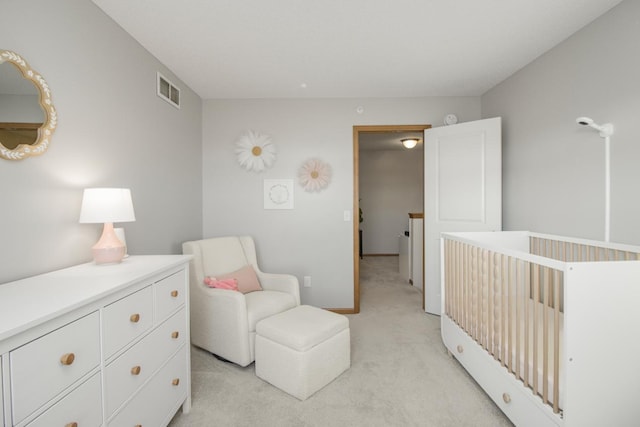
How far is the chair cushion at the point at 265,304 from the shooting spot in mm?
2059

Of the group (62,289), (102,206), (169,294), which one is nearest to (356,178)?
(169,294)

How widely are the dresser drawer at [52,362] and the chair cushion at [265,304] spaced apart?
1.10 m

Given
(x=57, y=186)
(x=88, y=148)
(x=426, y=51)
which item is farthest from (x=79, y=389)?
(x=426, y=51)

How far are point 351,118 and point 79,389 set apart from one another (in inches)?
116

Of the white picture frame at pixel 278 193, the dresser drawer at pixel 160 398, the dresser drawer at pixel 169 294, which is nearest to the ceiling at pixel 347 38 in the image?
the white picture frame at pixel 278 193

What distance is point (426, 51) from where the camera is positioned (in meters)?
2.20

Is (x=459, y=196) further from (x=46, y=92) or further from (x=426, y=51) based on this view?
(x=46, y=92)

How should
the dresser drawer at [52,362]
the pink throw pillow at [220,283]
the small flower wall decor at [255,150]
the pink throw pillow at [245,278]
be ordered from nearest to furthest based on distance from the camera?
1. the dresser drawer at [52,362]
2. the pink throw pillow at [220,283]
3. the pink throw pillow at [245,278]
4. the small flower wall decor at [255,150]

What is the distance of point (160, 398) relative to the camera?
4.56 ft

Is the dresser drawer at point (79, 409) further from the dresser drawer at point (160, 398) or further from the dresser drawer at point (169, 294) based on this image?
the dresser drawer at point (169, 294)

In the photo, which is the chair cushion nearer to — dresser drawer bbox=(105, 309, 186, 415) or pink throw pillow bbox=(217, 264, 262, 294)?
pink throw pillow bbox=(217, 264, 262, 294)

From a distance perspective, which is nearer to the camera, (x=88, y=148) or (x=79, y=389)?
(x=79, y=389)

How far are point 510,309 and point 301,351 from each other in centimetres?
120

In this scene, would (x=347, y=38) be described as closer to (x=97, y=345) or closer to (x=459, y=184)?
(x=459, y=184)
